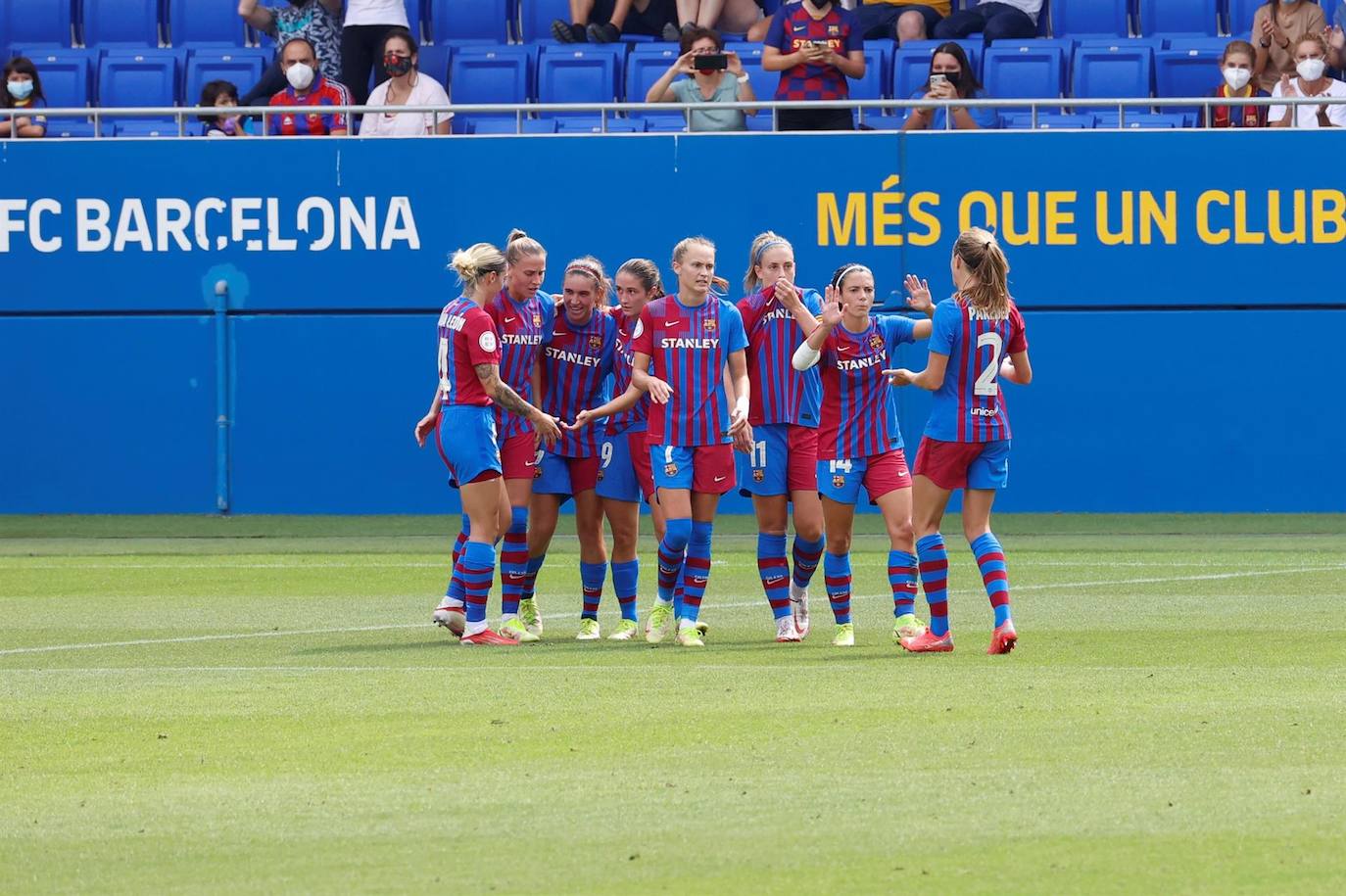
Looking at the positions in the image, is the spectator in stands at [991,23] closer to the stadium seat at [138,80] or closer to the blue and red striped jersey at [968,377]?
the stadium seat at [138,80]

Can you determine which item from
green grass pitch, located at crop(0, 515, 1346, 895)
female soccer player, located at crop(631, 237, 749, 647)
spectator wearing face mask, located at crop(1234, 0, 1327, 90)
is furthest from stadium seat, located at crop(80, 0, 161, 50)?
female soccer player, located at crop(631, 237, 749, 647)

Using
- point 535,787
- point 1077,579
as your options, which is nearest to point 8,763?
point 535,787

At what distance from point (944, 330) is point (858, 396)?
78 centimetres

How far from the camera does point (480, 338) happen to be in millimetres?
10367

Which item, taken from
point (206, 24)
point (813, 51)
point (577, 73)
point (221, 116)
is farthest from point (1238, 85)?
point (206, 24)

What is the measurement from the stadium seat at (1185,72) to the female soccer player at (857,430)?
442 inches

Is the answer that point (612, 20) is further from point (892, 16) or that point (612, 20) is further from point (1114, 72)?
point (1114, 72)

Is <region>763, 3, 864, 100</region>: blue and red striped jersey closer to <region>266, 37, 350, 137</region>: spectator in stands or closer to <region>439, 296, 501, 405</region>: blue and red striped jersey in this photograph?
<region>266, 37, 350, 137</region>: spectator in stands

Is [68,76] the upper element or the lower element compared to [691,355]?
upper

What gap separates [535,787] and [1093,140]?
14238 mm

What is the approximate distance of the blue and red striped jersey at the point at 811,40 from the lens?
1903 centimetres

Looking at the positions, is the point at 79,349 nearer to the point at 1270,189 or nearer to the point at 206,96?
the point at 206,96

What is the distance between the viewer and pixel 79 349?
66.5 ft

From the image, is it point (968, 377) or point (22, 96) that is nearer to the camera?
point (968, 377)
